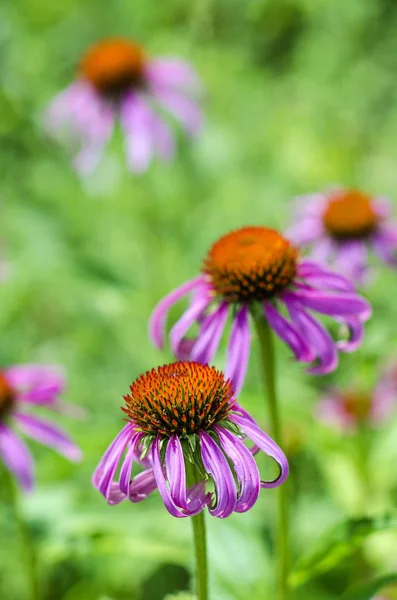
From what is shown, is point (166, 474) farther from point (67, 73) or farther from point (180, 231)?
point (67, 73)

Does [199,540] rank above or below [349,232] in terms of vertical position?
below

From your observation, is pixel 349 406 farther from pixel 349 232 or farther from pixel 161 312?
pixel 161 312

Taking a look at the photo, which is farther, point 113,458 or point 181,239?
point 181,239

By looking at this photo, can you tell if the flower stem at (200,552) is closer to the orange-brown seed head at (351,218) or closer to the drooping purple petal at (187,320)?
the drooping purple petal at (187,320)

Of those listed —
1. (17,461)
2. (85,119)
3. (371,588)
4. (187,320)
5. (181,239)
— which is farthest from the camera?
(181,239)

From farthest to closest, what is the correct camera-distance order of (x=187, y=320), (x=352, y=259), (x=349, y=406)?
(x=349, y=406) < (x=352, y=259) < (x=187, y=320)

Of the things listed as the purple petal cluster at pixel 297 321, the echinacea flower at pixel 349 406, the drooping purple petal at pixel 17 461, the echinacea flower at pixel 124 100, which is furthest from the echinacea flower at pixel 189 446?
the echinacea flower at pixel 124 100

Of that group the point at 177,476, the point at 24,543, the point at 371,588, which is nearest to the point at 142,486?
the point at 177,476

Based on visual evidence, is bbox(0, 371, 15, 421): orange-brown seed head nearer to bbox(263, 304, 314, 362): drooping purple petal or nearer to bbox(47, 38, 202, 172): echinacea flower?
bbox(263, 304, 314, 362): drooping purple petal

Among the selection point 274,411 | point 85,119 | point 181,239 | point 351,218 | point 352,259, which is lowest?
point 274,411
